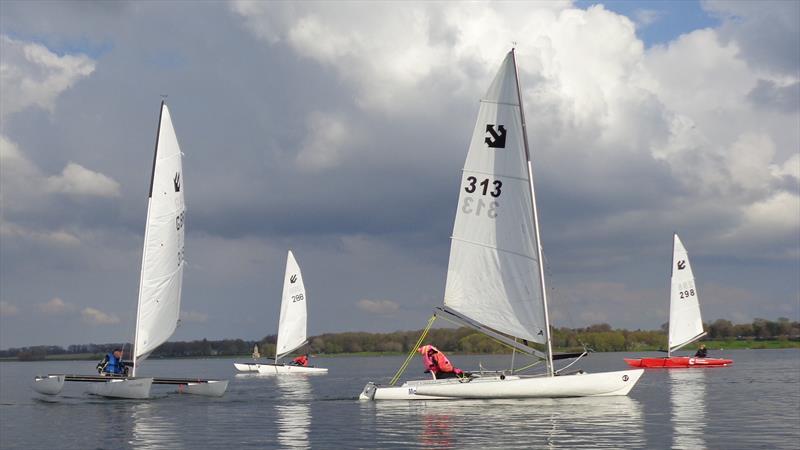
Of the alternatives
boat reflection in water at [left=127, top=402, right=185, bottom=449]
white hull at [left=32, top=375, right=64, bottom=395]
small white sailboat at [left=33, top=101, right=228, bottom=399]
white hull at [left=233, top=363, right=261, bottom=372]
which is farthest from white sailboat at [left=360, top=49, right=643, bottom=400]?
white hull at [left=233, top=363, right=261, bottom=372]

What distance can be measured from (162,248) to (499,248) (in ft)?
53.1

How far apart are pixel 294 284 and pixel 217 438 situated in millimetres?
49452

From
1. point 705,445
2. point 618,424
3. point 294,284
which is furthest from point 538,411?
point 294,284

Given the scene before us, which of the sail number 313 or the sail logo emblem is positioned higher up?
the sail logo emblem

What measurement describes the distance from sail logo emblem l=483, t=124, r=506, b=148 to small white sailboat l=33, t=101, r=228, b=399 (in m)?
15.6

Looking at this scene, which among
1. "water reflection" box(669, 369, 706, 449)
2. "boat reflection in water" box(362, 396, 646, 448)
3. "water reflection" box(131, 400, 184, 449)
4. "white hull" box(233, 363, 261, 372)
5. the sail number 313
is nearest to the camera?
"boat reflection in water" box(362, 396, 646, 448)

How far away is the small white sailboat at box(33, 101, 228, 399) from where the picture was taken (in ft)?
136

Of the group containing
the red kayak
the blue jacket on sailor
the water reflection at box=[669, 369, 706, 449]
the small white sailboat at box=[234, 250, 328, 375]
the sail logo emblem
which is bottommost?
the water reflection at box=[669, 369, 706, 449]

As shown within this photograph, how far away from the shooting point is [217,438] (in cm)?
2731

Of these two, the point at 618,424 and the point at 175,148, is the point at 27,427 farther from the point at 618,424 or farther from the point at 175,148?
the point at 618,424

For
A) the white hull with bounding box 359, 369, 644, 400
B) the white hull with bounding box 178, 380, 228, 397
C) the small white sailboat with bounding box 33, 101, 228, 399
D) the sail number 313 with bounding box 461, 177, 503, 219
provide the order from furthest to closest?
the white hull with bounding box 178, 380, 228, 397
the small white sailboat with bounding box 33, 101, 228, 399
the sail number 313 with bounding box 461, 177, 503, 219
the white hull with bounding box 359, 369, 644, 400

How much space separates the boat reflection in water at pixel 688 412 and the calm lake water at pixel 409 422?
57 mm

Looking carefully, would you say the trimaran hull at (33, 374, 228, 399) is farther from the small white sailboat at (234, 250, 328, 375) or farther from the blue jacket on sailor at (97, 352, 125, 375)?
the small white sailboat at (234, 250, 328, 375)

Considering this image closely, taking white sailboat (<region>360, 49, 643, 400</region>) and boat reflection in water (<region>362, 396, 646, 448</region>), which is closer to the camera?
boat reflection in water (<region>362, 396, 646, 448</region>)
